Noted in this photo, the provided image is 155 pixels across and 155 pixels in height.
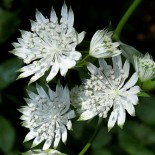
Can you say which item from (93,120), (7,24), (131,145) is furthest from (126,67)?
(7,24)

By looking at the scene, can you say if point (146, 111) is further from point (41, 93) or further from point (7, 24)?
point (7, 24)

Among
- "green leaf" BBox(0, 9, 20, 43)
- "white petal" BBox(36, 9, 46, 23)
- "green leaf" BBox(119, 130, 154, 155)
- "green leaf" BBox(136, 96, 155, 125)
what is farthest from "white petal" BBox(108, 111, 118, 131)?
"green leaf" BBox(0, 9, 20, 43)

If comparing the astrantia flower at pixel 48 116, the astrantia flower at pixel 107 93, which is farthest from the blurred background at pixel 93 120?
the astrantia flower at pixel 107 93

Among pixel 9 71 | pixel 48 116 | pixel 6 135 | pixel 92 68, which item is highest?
pixel 92 68

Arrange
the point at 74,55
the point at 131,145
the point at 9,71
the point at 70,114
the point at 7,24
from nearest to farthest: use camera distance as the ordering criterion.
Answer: the point at 74,55, the point at 70,114, the point at 131,145, the point at 9,71, the point at 7,24

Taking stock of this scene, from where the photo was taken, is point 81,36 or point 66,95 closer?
point 81,36

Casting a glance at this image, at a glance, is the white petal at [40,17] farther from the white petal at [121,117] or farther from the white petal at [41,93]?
the white petal at [121,117]

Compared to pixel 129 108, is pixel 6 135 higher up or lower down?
lower down

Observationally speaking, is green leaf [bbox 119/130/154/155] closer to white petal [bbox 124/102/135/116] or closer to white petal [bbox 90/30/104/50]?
white petal [bbox 124/102/135/116]
